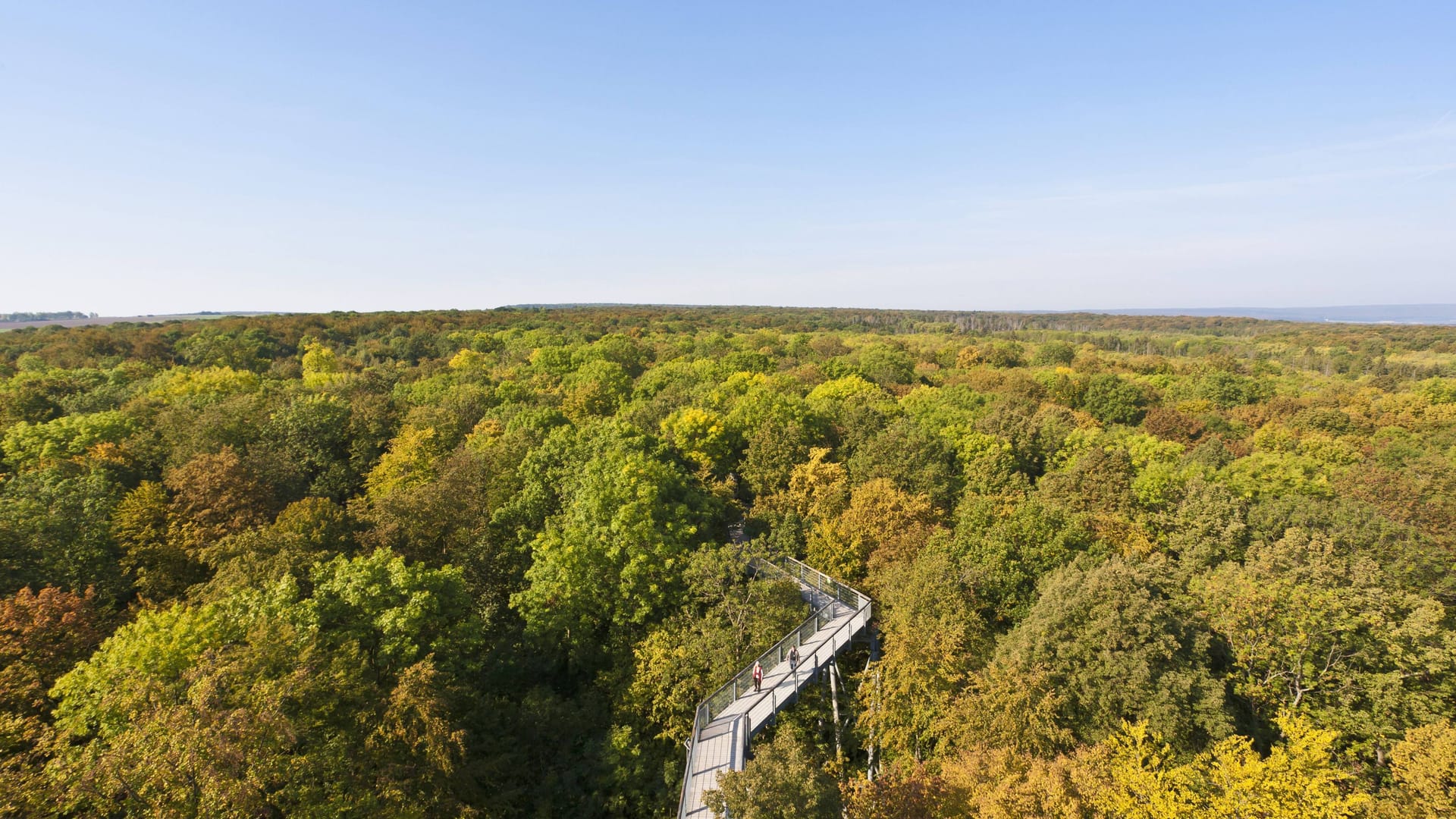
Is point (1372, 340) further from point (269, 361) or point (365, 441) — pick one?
point (269, 361)

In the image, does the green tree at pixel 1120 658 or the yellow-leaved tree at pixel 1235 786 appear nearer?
the yellow-leaved tree at pixel 1235 786

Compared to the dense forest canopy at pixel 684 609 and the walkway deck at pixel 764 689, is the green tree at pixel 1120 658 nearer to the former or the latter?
the dense forest canopy at pixel 684 609

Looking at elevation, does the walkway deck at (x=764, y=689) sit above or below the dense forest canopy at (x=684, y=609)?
below

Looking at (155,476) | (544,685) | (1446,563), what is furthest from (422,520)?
(1446,563)

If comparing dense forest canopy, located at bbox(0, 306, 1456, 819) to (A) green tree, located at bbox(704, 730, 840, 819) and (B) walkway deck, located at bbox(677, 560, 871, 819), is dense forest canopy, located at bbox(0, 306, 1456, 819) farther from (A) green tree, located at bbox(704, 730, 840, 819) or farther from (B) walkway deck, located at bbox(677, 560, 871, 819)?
(B) walkway deck, located at bbox(677, 560, 871, 819)

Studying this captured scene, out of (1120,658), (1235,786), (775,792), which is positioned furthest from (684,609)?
(1235,786)

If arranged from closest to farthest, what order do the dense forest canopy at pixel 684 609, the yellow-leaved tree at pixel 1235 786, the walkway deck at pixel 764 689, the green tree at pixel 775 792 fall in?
the yellow-leaved tree at pixel 1235 786
the green tree at pixel 775 792
the dense forest canopy at pixel 684 609
the walkway deck at pixel 764 689

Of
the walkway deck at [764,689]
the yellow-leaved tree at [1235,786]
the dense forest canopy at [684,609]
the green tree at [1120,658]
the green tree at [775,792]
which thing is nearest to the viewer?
the yellow-leaved tree at [1235,786]

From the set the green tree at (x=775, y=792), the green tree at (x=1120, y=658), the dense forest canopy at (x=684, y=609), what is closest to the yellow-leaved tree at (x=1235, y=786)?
the dense forest canopy at (x=684, y=609)
